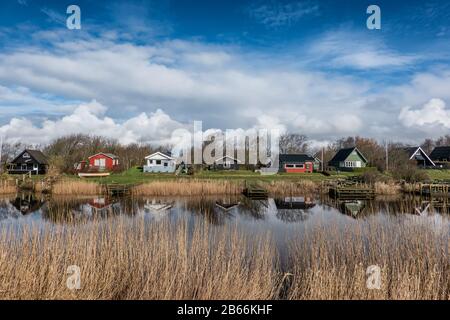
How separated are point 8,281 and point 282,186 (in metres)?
21.2

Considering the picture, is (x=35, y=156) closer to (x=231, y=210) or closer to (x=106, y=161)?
(x=106, y=161)

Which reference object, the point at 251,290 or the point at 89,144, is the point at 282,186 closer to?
the point at 251,290

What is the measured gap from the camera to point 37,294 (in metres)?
4.68

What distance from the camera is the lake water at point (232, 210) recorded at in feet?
42.7

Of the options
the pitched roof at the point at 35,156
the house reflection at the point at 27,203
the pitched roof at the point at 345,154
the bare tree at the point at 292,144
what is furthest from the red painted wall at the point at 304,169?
the pitched roof at the point at 35,156

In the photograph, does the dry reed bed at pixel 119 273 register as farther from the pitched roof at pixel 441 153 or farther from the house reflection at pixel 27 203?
the pitched roof at pixel 441 153

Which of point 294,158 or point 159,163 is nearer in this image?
point 159,163

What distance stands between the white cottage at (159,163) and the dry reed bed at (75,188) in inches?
695

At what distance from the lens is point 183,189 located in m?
22.5

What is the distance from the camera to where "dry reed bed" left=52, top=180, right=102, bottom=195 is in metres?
22.2

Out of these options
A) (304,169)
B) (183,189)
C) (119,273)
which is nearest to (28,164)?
(183,189)

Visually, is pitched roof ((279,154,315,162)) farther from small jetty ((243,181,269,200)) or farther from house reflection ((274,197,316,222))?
house reflection ((274,197,316,222))

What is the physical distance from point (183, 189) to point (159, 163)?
64.0ft
